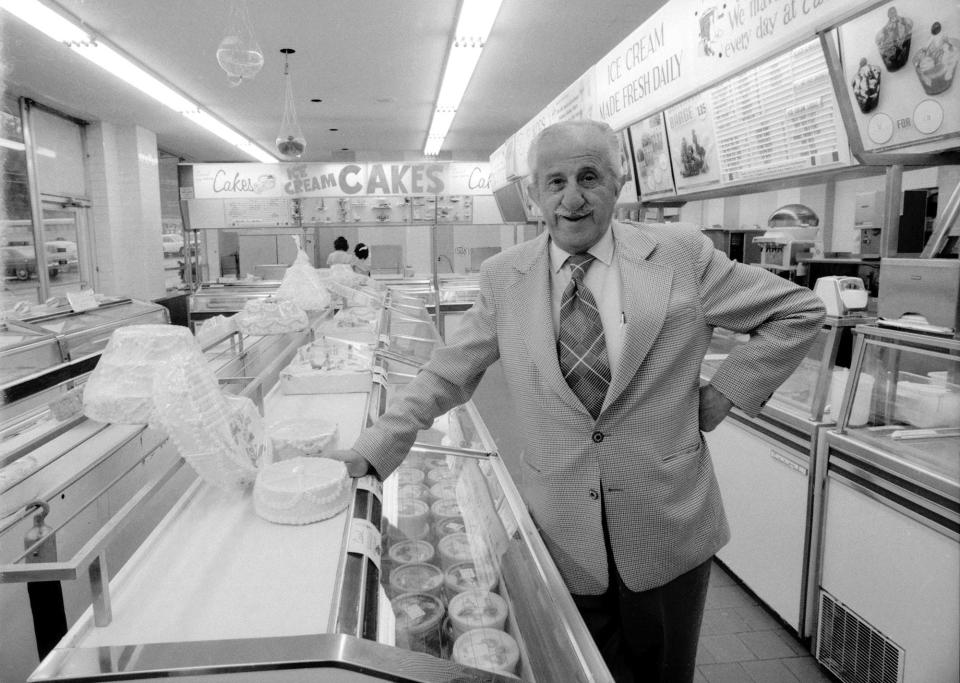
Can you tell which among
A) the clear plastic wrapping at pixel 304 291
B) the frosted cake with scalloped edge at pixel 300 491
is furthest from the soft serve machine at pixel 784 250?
the frosted cake with scalloped edge at pixel 300 491

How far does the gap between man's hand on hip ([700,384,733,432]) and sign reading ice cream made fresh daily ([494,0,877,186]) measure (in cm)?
186

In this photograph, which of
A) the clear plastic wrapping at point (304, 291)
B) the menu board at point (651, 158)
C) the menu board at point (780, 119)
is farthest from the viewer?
the menu board at point (651, 158)

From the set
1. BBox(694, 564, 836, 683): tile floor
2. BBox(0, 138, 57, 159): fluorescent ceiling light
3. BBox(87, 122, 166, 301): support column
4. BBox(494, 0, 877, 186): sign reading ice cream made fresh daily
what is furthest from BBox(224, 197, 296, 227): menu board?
BBox(694, 564, 836, 683): tile floor

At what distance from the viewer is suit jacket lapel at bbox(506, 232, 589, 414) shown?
1607 mm

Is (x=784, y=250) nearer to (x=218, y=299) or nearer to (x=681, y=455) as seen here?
(x=681, y=455)

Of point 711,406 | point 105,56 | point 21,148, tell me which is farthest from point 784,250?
point 21,148

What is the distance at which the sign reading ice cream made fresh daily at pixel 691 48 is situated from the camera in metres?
2.92

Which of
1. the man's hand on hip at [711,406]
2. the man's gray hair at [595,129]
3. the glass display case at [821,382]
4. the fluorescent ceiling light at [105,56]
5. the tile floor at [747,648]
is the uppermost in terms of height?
the fluorescent ceiling light at [105,56]

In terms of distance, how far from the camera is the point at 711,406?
1708 millimetres

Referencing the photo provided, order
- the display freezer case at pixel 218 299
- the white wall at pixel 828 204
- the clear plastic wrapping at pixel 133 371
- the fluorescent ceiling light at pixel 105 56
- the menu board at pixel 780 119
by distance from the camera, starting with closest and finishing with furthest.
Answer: the clear plastic wrapping at pixel 133 371
the menu board at pixel 780 119
the fluorescent ceiling light at pixel 105 56
the display freezer case at pixel 218 299
the white wall at pixel 828 204

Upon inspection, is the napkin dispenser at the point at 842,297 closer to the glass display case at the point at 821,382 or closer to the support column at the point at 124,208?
the glass display case at the point at 821,382

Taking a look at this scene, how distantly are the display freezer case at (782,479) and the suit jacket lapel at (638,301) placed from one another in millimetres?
1364

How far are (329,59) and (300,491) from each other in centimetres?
694

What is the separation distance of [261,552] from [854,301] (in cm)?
282
